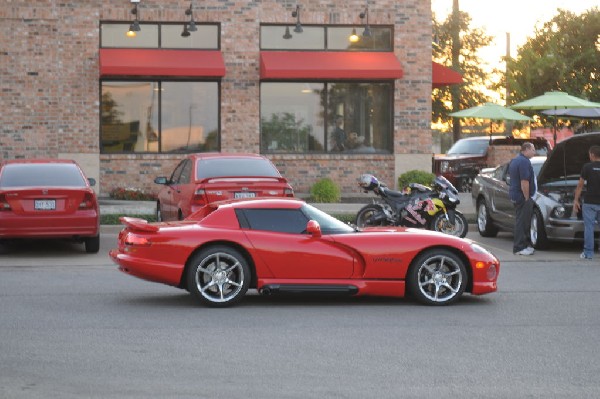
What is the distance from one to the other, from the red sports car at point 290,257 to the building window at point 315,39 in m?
18.5

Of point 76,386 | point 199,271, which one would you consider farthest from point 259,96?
→ point 76,386

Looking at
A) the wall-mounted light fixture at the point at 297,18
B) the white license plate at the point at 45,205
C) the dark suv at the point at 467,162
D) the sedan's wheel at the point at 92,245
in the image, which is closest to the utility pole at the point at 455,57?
the dark suv at the point at 467,162

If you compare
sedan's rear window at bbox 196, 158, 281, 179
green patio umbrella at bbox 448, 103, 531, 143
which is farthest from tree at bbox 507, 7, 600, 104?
sedan's rear window at bbox 196, 158, 281, 179

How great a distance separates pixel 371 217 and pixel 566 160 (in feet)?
11.0

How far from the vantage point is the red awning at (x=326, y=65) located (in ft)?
99.2

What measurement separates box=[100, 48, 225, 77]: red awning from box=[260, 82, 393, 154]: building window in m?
1.83

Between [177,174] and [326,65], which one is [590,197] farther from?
[326,65]

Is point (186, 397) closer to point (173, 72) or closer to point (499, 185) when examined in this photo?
point (499, 185)

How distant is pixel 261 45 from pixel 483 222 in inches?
410

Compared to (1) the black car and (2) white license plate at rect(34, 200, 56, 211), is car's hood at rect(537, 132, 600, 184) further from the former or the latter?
(2) white license plate at rect(34, 200, 56, 211)

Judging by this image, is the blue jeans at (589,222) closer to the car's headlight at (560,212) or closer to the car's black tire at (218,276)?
the car's headlight at (560,212)

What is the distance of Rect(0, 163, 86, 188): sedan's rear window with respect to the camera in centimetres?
1847

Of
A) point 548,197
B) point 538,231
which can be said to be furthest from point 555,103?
point 538,231

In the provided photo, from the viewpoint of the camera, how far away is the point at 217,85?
31.0 m
